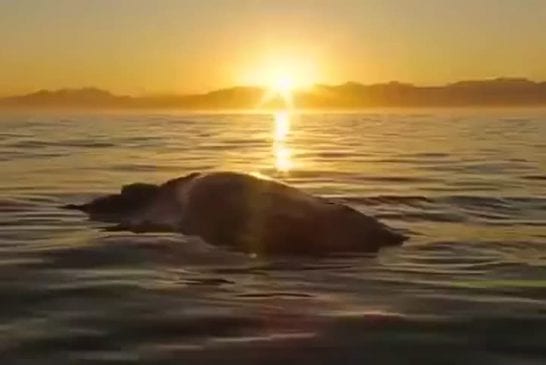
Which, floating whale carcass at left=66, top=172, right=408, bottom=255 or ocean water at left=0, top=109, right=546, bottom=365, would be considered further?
floating whale carcass at left=66, top=172, right=408, bottom=255

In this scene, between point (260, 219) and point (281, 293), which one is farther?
point (260, 219)

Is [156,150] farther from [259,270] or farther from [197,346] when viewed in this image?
[197,346]

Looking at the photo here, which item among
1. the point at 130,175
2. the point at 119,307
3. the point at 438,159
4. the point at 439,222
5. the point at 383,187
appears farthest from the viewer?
the point at 438,159

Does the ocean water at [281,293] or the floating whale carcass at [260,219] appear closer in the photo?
the ocean water at [281,293]

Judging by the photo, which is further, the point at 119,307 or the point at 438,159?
the point at 438,159

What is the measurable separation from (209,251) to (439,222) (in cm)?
443

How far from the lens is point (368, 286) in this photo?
8.71m

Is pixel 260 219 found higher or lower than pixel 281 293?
higher

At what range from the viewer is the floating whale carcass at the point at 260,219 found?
Answer: 1078 centimetres

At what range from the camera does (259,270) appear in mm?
9453

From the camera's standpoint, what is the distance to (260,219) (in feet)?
36.4

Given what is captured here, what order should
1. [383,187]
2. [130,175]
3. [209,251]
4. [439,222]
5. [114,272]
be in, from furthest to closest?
[130,175]
[383,187]
[439,222]
[209,251]
[114,272]

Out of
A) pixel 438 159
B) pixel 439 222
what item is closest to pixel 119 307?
pixel 439 222

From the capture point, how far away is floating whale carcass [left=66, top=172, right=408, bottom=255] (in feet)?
35.4
